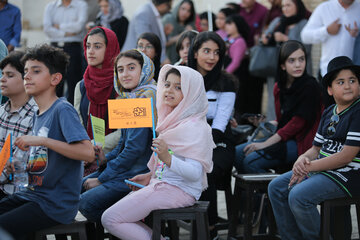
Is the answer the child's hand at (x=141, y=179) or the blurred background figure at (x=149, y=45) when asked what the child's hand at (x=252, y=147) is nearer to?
the blurred background figure at (x=149, y=45)

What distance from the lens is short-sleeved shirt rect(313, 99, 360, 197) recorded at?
11.7 feet

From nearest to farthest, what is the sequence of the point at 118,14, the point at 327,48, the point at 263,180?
the point at 263,180
the point at 327,48
the point at 118,14

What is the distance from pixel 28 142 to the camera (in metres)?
3.08

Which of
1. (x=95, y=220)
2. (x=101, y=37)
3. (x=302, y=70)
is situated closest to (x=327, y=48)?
(x=302, y=70)

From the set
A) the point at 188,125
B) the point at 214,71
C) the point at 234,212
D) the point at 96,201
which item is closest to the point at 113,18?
the point at 214,71

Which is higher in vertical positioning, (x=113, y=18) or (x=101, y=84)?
(x=113, y=18)

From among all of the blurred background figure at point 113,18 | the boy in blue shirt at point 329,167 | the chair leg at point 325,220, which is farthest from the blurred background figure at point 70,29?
the chair leg at point 325,220

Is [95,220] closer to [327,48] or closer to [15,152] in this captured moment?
[15,152]

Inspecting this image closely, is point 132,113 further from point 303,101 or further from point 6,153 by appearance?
point 303,101

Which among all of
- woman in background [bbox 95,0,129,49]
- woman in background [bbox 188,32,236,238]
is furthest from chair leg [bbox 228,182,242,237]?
woman in background [bbox 95,0,129,49]

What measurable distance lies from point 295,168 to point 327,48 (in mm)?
2485

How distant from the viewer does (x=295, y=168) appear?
12.5 ft

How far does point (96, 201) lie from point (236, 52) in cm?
418

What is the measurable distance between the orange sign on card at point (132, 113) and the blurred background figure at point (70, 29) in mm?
4478
